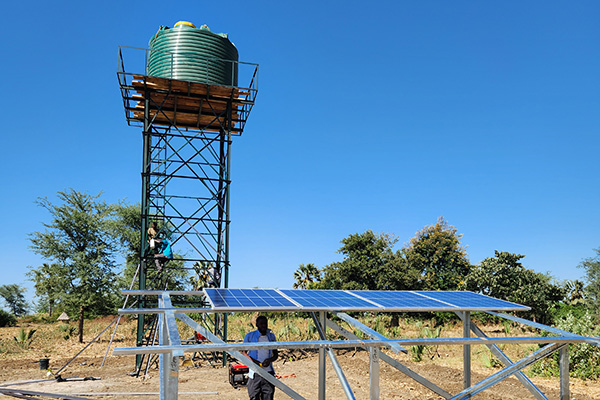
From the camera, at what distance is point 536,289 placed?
34.4 metres

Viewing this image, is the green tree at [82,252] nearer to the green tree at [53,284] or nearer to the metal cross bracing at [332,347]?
the green tree at [53,284]

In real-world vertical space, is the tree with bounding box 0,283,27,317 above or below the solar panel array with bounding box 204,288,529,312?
below

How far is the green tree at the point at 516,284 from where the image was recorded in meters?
34.2

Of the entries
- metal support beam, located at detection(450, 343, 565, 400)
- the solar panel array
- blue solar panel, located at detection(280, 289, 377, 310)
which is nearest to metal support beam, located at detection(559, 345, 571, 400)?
metal support beam, located at detection(450, 343, 565, 400)

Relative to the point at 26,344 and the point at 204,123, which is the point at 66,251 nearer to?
the point at 26,344

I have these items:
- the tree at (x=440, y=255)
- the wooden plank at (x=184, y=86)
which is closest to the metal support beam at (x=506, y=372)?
the wooden plank at (x=184, y=86)

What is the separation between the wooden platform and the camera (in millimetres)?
18094

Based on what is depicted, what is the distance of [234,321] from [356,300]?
24.7 m

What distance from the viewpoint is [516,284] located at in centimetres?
3672

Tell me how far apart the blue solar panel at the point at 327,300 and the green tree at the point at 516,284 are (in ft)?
93.9

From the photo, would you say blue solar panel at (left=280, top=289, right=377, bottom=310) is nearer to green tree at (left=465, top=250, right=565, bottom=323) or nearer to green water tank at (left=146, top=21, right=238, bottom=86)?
green water tank at (left=146, top=21, right=238, bottom=86)

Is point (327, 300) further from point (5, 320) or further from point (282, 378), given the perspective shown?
point (5, 320)

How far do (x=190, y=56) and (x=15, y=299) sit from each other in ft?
254

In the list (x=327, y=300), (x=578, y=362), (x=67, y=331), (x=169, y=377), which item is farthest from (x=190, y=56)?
(x=67, y=331)
